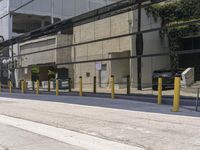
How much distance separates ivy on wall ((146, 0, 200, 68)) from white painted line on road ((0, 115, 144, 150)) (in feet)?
89.9

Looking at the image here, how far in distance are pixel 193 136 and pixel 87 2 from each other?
42603 mm

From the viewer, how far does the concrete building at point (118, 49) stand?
38.1m

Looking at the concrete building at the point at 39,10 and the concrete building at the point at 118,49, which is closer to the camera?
the concrete building at the point at 118,49

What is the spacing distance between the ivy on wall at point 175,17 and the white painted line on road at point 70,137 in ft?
89.9

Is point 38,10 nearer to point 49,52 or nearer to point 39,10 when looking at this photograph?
point 39,10

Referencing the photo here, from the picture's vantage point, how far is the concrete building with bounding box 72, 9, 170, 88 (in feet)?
125

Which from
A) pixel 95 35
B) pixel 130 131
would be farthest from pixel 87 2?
pixel 130 131

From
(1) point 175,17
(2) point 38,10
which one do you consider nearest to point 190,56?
(1) point 175,17

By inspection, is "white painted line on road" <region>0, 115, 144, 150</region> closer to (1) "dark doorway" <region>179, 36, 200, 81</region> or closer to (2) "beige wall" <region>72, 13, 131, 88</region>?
(2) "beige wall" <region>72, 13, 131, 88</region>

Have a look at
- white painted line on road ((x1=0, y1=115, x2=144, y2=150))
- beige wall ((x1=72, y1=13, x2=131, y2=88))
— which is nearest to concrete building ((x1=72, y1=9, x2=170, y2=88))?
beige wall ((x1=72, y1=13, x2=131, y2=88))

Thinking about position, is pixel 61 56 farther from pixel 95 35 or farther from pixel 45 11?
pixel 45 11

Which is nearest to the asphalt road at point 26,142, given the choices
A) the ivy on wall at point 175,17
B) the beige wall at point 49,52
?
the ivy on wall at point 175,17

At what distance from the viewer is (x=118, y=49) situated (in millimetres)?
39531

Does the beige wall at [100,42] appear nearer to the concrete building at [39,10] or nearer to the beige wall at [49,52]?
the beige wall at [49,52]
